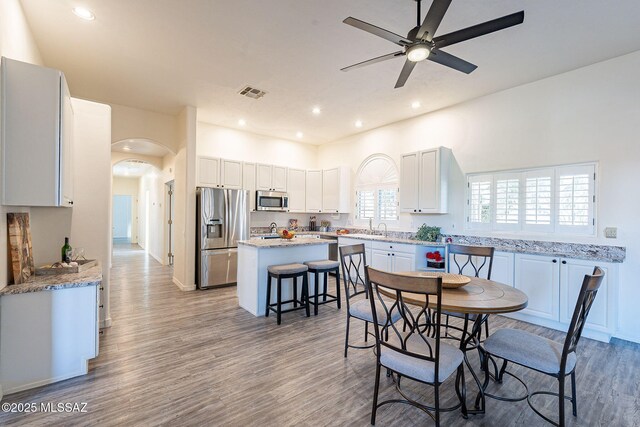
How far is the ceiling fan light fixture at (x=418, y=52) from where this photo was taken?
7.82 feet

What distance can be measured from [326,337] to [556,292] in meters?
2.81

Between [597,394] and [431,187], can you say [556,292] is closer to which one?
[597,394]

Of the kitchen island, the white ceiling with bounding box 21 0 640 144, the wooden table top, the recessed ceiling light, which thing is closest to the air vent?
the white ceiling with bounding box 21 0 640 144

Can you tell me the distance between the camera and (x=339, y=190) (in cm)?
670

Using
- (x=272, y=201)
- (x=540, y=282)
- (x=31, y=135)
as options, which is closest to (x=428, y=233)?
(x=540, y=282)

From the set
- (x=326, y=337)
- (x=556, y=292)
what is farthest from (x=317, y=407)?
(x=556, y=292)

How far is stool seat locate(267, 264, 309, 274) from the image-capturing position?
3664 mm

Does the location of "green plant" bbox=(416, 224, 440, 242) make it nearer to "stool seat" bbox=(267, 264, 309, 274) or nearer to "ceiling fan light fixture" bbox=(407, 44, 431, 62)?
"stool seat" bbox=(267, 264, 309, 274)

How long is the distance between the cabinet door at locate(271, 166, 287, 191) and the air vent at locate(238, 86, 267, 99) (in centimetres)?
213

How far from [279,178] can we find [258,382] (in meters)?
4.84

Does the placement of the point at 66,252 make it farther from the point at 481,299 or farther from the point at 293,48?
the point at 481,299

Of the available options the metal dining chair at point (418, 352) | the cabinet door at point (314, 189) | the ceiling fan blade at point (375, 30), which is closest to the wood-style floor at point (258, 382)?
the metal dining chair at point (418, 352)

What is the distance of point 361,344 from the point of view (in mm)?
3084

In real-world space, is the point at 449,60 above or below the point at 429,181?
above
